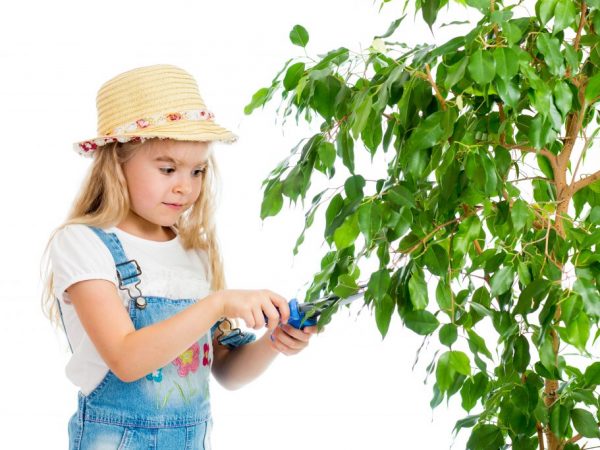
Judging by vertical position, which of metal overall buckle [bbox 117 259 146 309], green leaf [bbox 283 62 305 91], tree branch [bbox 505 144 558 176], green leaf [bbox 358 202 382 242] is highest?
green leaf [bbox 283 62 305 91]

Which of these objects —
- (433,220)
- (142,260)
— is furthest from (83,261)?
(433,220)

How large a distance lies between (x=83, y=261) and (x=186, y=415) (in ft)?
1.29

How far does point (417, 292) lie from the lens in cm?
148

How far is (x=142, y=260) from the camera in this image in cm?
198

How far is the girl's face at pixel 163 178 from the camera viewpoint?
1.95 meters

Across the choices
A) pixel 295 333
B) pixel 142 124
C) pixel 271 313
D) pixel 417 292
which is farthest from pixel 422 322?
pixel 142 124

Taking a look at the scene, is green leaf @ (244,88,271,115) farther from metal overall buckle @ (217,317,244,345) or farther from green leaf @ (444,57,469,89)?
metal overall buckle @ (217,317,244,345)

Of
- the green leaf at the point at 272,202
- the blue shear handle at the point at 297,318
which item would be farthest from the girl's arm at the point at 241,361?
the green leaf at the point at 272,202

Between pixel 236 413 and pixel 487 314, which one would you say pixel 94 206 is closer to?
pixel 487 314

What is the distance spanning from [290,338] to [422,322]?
0.50 m

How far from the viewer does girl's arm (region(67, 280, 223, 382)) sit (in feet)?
5.76

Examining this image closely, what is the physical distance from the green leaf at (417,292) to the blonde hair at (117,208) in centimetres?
72

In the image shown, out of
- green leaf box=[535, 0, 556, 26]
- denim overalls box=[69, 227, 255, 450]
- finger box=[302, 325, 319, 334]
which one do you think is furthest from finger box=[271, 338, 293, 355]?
green leaf box=[535, 0, 556, 26]

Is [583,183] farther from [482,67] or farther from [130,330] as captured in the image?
[130,330]
